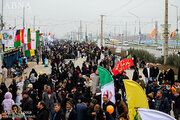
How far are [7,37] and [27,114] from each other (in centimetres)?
1216

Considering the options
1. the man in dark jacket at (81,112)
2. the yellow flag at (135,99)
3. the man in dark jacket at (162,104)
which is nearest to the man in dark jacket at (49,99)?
the man in dark jacket at (81,112)

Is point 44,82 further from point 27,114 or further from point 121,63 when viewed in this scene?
point 27,114

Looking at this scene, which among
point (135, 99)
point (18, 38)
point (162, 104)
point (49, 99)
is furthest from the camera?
point (18, 38)

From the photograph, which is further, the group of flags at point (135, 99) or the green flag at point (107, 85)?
the green flag at point (107, 85)

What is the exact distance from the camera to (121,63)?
11.3 meters

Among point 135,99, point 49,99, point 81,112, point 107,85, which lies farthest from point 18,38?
point 135,99

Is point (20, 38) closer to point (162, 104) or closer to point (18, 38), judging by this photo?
point (18, 38)

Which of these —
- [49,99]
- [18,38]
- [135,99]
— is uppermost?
[18,38]

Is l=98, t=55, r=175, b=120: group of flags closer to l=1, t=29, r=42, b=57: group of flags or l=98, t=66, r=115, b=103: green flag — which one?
l=98, t=66, r=115, b=103: green flag

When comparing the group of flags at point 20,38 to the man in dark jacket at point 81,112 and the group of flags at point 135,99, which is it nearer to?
the group of flags at point 135,99

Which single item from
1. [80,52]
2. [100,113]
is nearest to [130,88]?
[100,113]

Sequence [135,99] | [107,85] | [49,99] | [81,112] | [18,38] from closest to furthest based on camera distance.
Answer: [135,99] < [81,112] < [107,85] < [49,99] < [18,38]

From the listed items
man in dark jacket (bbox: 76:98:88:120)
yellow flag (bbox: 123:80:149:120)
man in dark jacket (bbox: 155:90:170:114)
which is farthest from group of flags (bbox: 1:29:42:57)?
yellow flag (bbox: 123:80:149:120)

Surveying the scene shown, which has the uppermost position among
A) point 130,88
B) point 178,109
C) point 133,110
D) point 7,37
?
point 7,37
